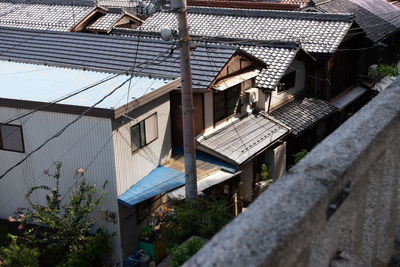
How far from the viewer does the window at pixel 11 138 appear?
1336 cm

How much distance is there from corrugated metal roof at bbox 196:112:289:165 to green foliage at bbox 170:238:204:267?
673 cm

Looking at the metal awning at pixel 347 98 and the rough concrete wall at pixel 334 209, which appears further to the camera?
the metal awning at pixel 347 98

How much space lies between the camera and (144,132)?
45.0 ft

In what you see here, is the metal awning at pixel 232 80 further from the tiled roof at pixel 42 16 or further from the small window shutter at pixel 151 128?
the tiled roof at pixel 42 16

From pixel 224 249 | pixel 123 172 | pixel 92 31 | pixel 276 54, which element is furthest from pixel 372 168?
pixel 92 31

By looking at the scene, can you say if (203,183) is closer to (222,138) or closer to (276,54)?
(222,138)

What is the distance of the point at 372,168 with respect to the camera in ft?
7.48

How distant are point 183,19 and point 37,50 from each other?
31.3ft

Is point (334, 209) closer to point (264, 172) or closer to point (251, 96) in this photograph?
point (264, 172)

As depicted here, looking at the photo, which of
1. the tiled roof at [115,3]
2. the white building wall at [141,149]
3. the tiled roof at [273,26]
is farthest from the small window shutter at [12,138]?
the tiled roof at [115,3]

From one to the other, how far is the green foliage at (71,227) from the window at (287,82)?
10111 millimetres

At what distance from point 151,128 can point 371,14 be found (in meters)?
21.6

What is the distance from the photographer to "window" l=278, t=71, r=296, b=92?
19809 millimetres

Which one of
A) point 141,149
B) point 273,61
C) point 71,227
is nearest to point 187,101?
point 141,149
